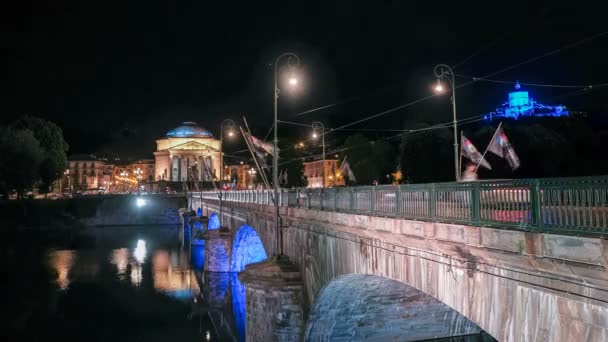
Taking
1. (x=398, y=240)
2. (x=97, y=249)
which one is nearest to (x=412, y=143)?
(x=97, y=249)

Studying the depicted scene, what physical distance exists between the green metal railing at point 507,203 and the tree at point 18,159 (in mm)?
74246

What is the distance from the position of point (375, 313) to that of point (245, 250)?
2467 cm

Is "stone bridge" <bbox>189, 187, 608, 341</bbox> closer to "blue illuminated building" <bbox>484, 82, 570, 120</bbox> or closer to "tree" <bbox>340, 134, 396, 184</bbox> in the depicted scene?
"tree" <bbox>340, 134, 396, 184</bbox>

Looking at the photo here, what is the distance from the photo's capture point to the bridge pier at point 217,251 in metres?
44.1

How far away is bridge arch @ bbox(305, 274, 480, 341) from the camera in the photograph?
56.5 feet

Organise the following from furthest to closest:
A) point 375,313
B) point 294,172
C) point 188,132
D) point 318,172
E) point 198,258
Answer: point 188,132 < point 318,172 < point 294,172 < point 198,258 < point 375,313

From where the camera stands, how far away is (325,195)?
1681 cm

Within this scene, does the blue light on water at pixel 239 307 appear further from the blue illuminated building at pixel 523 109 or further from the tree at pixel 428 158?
the blue illuminated building at pixel 523 109

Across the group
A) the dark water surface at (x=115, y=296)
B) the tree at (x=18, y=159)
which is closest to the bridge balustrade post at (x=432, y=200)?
the dark water surface at (x=115, y=296)

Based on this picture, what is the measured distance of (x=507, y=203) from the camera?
26.9ft

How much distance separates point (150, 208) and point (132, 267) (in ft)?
Result: 167

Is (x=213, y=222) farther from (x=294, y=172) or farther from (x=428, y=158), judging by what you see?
(x=294, y=172)

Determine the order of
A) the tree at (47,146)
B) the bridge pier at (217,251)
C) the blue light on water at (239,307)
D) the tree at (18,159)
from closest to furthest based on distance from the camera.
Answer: the blue light on water at (239,307) < the bridge pier at (217,251) < the tree at (18,159) < the tree at (47,146)

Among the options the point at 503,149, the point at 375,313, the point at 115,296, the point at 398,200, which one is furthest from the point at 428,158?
the point at 398,200
